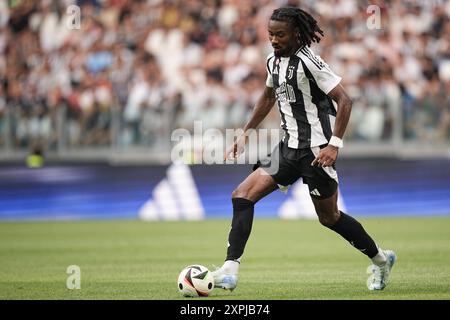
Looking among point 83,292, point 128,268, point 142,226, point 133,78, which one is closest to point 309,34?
point 83,292

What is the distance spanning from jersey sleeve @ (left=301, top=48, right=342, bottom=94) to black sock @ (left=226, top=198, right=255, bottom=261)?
1.20m

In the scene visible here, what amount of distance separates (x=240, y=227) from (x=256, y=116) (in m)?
1.15

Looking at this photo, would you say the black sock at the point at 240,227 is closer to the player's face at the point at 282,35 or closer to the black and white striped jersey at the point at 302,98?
the black and white striped jersey at the point at 302,98

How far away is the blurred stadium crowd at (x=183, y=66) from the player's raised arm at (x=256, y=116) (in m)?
9.01

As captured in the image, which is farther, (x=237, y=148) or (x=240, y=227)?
(x=237, y=148)

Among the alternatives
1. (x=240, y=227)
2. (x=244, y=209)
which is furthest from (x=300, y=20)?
(x=240, y=227)

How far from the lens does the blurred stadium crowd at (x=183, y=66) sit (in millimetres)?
18203

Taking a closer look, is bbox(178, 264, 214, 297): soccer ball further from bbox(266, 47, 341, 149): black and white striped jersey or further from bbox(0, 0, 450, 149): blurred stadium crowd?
bbox(0, 0, 450, 149): blurred stadium crowd

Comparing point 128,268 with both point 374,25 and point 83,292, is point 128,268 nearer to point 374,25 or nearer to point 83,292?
point 83,292

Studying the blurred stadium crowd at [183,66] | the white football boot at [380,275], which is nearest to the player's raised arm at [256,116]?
the white football boot at [380,275]

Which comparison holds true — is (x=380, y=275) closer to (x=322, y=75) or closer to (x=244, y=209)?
(x=244, y=209)

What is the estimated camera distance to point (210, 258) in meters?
11.9

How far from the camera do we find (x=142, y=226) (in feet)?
57.4

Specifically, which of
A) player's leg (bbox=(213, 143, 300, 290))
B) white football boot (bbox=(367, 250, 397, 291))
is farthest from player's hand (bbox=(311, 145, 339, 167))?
white football boot (bbox=(367, 250, 397, 291))
